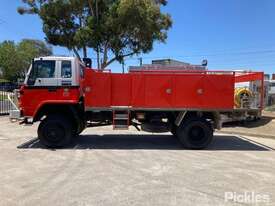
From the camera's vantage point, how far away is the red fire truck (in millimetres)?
10367

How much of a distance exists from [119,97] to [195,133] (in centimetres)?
272

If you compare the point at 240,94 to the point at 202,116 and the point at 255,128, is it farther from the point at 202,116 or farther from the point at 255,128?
the point at 255,128

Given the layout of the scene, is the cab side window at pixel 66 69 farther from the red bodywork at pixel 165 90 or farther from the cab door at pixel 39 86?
the red bodywork at pixel 165 90

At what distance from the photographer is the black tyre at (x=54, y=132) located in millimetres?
10578

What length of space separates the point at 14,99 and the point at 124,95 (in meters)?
3.58

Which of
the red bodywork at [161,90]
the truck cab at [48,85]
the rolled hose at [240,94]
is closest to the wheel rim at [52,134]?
the truck cab at [48,85]

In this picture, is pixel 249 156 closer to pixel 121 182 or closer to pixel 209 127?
pixel 209 127

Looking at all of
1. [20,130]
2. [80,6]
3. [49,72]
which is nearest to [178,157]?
[49,72]

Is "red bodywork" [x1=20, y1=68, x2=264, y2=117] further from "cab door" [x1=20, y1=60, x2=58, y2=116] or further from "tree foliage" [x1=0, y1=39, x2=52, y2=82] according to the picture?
"tree foliage" [x1=0, y1=39, x2=52, y2=82]

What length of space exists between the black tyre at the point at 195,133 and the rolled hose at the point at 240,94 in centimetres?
161

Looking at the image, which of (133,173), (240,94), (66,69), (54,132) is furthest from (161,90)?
(133,173)

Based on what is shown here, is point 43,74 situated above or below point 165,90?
above

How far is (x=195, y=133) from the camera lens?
10906 millimetres

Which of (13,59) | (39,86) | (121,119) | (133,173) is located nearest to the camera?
(133,173)
